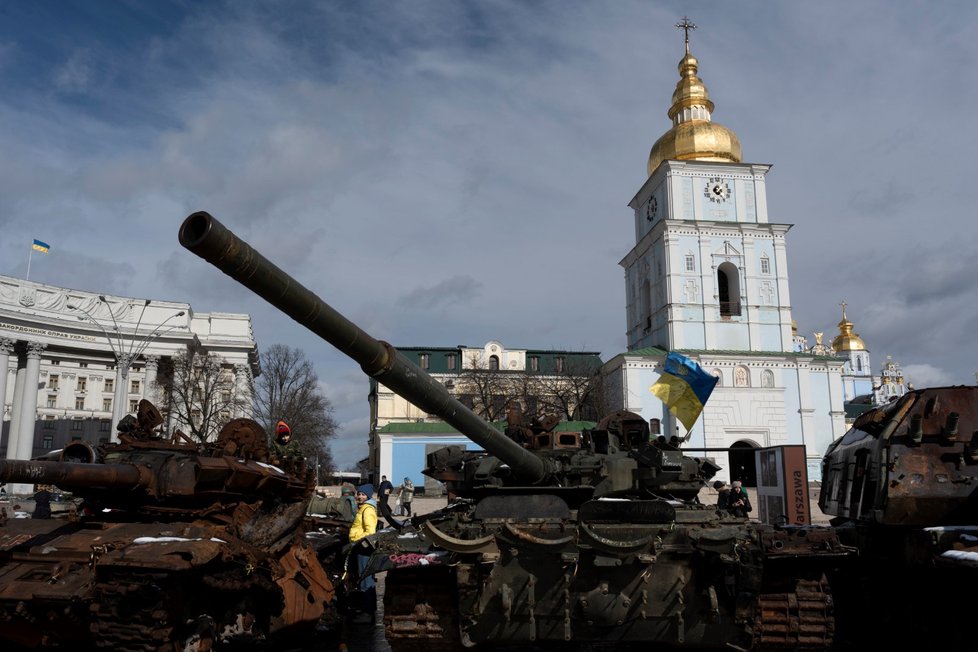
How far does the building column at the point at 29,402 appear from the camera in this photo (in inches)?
1996

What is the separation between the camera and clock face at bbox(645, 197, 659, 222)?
44.3m

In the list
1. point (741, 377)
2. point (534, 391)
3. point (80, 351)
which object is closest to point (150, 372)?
point (80, 351)

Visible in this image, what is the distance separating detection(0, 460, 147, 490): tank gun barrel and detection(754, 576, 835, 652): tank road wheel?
5610mm

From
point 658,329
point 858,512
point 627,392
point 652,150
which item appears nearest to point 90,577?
point 858,512

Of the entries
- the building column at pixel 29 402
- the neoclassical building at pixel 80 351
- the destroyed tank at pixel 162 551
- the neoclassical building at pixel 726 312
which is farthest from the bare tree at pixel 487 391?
the destroyed tank at pixel 162 551

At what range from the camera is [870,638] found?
9578mm

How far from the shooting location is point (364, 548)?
10.7m

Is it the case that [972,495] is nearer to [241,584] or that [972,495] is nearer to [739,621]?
[739,621]

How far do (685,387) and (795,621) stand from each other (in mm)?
12507

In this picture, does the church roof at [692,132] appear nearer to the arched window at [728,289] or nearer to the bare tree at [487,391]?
the arched window at [728,289]

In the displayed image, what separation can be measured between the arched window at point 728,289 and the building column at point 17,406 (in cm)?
4155

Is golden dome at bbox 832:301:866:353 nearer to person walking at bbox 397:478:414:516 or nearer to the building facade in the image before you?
the building facade

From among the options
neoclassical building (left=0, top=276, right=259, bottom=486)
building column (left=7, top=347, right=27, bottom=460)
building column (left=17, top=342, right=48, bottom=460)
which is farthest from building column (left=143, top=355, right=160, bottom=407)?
building column (left=7, top=347, right=27, bottom=460)

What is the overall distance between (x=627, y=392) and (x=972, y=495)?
3286cm
